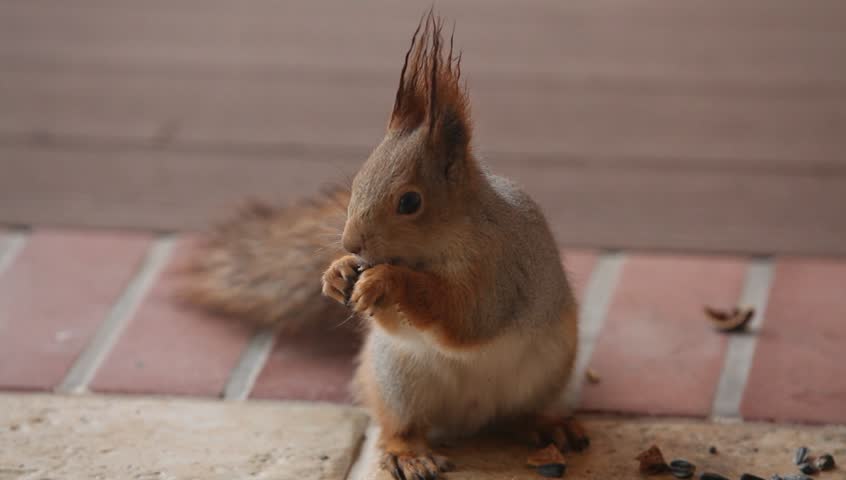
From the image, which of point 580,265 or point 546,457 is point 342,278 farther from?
point 580,265

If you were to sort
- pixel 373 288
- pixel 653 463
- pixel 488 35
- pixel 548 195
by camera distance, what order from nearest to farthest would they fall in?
pixel 373 288 → pixel 653 463 → pixel 548 195 → pixel 488 35

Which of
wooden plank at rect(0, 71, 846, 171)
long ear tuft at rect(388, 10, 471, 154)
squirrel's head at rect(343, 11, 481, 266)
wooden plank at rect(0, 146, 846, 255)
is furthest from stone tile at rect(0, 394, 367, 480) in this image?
wooden plank at rect(0, 71, 846, 171)

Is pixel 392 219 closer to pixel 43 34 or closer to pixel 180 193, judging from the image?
pixel 180 193

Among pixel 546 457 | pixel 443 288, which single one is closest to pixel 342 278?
pixel 443 288

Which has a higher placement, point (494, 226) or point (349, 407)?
point (494, 226)

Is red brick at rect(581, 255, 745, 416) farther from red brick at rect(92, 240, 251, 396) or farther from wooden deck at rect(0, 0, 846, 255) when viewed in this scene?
red brick at rect(92, 240, 251, 396)

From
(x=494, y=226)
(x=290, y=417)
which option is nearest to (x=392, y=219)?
(x=494, y=226)

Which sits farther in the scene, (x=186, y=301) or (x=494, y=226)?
(x=186, y=301)
